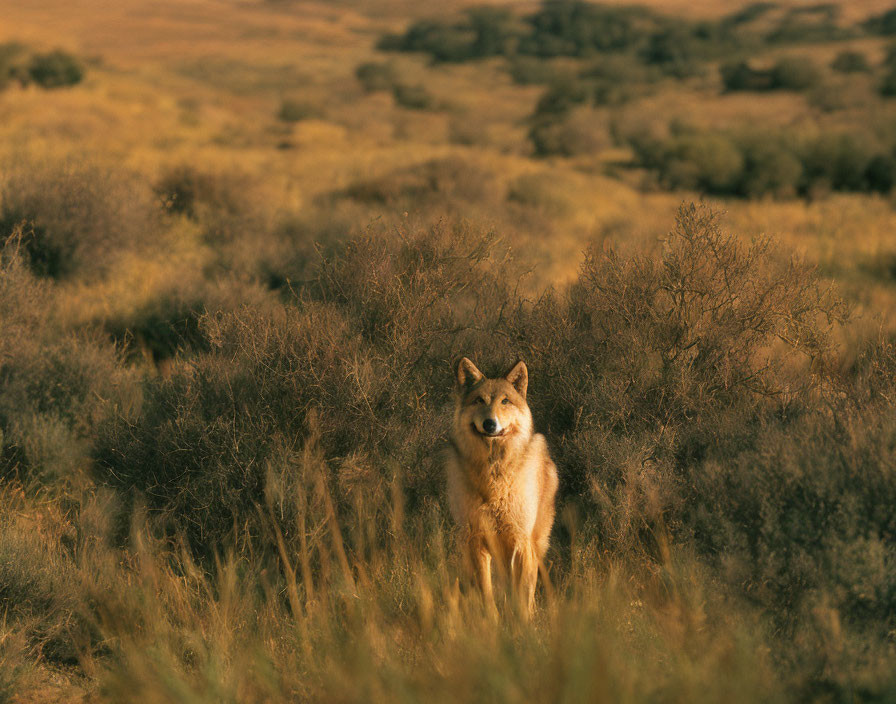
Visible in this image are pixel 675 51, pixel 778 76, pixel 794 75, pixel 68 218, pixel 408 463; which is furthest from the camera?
pixel 675 51

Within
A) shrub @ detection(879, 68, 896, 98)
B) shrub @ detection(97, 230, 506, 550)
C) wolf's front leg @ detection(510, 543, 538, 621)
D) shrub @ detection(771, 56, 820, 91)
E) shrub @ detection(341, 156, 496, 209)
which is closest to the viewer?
wolf's front leg @ detection(510, 543, 538, 621)

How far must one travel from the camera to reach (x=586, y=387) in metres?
5.37

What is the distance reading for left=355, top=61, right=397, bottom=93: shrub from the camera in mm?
49406

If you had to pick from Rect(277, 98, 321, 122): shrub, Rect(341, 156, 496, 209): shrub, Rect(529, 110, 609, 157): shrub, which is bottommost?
Rect(341, 156, 496, 209): shrub

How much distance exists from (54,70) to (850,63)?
46.5 m

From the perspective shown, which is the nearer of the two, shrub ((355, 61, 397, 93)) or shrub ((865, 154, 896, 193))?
shrub ((865, 154, 896, 193))

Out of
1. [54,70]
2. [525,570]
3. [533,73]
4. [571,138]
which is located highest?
[533,73]

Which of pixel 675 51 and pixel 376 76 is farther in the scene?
pixel 675 51

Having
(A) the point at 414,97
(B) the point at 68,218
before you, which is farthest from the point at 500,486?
(A) the point at 414,97

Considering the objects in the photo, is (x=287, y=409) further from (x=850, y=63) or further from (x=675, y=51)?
(x=675, y=51)

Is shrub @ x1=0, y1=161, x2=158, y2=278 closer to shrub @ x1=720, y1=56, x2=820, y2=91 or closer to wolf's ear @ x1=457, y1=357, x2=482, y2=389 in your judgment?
wolf's ear @ x1=457, y1=357, x2=482, y2=389

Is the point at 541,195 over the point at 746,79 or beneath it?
beneath

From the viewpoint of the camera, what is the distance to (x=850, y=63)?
160 ft

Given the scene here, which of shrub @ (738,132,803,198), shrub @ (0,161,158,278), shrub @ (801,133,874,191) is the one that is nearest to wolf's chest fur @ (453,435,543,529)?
shrub @ (0,161,158,278)
